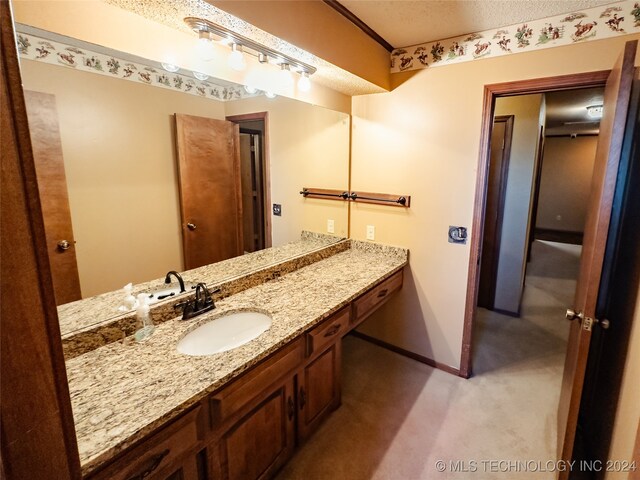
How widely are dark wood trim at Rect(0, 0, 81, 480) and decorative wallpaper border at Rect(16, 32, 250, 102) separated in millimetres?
757

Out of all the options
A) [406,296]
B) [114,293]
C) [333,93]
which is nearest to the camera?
[114,293]

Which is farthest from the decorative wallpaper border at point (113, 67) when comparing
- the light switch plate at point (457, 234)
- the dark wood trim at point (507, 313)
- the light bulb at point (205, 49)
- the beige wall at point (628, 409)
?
the dark wood trim at point (507, 313)

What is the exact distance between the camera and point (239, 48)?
1552mm

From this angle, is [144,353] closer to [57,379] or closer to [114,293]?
[114,293]

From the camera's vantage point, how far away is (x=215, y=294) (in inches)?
66.1

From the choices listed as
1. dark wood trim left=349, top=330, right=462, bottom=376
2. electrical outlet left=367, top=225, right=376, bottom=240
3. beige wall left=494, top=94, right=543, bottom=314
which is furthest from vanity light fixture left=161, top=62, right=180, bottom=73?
beige wall left=494, top=94, right=543, bottom=314

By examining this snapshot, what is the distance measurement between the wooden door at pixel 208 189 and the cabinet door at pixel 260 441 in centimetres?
77

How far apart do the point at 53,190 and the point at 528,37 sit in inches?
96.1

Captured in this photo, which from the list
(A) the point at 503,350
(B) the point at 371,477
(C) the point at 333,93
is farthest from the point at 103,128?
(A) the point at 503,350

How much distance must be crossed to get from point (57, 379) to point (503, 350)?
3.05m

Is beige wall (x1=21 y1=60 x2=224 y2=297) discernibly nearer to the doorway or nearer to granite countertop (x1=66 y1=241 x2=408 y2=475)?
granite countertop (x1=66 y1=241 x2=408 y2=475)

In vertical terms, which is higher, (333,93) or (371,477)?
(333,93)

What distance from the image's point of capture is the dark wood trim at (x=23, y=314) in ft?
1.64

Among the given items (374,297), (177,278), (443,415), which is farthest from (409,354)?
(177,278)
